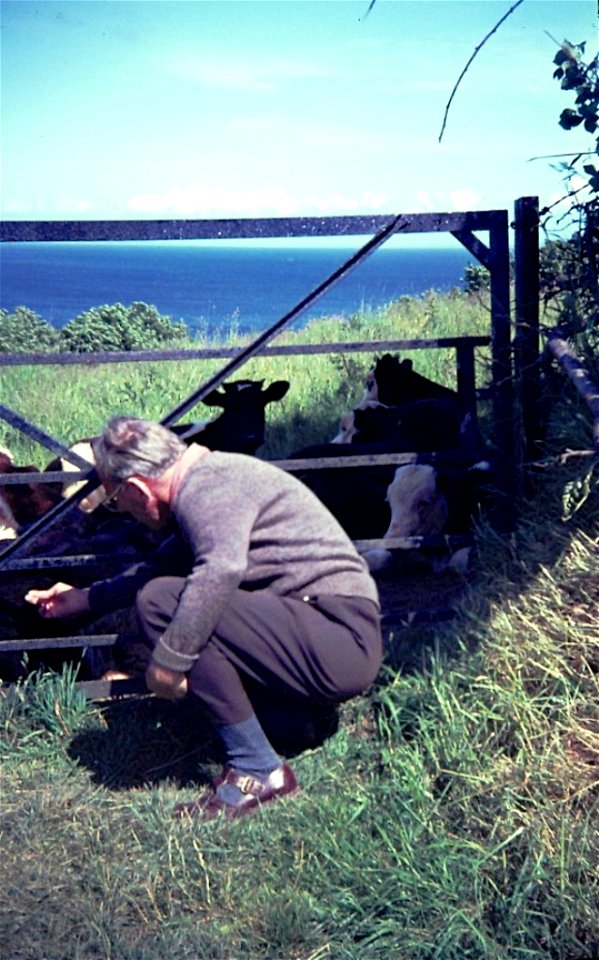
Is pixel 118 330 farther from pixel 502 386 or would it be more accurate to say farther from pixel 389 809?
pixel 389 809

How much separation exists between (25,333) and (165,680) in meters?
17.6

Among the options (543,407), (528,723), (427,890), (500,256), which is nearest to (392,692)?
(528,723)

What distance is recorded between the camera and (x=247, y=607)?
402cm

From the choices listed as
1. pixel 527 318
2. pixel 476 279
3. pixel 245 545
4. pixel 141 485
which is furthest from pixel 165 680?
pixel 476 279

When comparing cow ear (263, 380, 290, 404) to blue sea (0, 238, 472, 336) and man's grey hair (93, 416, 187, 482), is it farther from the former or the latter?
blue sea (0, 238, 472, 336)

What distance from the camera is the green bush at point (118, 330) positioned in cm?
2103

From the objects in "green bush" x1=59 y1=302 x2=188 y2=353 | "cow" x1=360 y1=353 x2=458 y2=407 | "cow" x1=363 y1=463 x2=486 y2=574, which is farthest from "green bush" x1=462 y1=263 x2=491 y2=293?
"green bush" x1=59 y1=302 x2=188 y2=353

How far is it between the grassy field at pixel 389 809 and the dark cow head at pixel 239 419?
1478mm

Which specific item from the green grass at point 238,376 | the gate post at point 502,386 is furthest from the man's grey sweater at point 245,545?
the green grass at point 238,376

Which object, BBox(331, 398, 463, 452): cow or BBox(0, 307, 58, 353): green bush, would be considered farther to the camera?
BBox(0, 307, 58, 353): green bush

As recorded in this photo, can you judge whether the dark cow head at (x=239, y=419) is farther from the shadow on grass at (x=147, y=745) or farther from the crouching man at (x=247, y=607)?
the crouching man at (x=247, y=607)

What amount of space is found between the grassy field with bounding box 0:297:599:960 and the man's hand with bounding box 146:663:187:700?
0.44m

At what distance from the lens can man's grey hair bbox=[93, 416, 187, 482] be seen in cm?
396

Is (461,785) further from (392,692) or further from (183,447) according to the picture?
(183,447)
